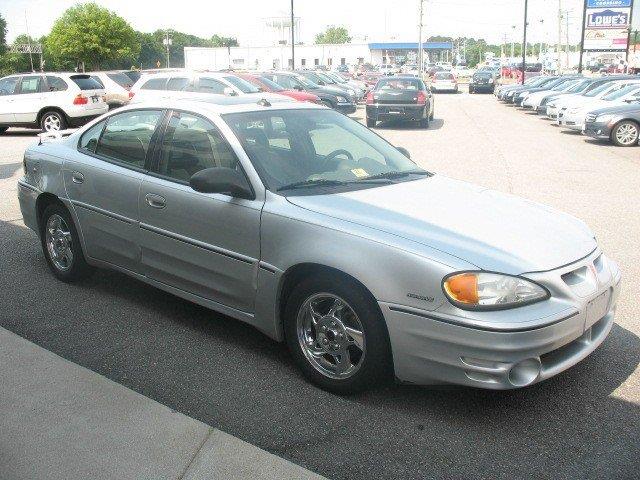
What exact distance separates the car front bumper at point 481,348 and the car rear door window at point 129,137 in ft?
7.80

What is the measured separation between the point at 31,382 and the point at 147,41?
126 metres

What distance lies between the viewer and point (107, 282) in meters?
6.01

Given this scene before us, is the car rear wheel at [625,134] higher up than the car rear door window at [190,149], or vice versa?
the car rear door window at [190,149]

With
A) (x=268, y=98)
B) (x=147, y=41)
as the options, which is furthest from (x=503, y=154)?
(x=147, y=41)

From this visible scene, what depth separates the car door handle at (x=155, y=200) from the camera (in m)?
4.71

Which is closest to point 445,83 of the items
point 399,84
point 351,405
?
point 399,84

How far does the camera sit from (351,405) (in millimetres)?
3832

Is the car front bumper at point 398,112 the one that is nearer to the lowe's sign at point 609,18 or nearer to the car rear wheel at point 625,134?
the car rear wheel at point 625,134

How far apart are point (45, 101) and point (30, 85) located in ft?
2.39

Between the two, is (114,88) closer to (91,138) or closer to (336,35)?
(91,138)

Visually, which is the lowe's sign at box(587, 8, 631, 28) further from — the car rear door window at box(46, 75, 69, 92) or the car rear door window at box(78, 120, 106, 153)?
the car rear door window at box(78, 120, 106, 153)

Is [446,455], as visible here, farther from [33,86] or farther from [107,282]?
[33,86]

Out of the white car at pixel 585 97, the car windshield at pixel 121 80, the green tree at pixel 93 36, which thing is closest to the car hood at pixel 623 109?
the white car at pixel 585 97

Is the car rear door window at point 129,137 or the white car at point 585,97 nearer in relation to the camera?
the car rear door window at point 129,137
